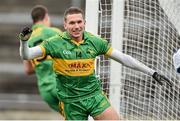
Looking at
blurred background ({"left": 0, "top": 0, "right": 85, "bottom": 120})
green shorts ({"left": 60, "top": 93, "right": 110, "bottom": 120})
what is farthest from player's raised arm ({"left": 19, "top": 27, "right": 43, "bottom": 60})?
blurred background ({"left": 0, "top": 0, "right": 85, "bottom": 120})

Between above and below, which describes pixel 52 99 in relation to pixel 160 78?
below

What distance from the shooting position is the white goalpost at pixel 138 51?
472 inches

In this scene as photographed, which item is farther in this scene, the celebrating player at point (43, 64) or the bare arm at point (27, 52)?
the celebrating player at point (43, 64)

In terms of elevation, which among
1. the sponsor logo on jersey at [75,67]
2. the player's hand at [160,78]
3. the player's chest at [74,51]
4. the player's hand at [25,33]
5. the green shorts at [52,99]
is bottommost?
the green shorts at [52,99]

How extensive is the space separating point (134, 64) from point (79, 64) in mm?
507

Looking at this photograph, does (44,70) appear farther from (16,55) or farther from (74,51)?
(16,55)

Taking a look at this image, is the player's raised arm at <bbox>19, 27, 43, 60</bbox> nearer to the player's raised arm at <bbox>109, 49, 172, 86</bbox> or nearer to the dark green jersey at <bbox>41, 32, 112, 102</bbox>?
the dark green jersey at <bbox>41, 32, 112, 102</bbox>

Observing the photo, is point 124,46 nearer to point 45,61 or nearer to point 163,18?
point 163,18

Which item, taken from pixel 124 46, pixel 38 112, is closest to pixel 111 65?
pixel 124 46

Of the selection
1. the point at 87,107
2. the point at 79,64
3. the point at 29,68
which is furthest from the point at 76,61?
the point at 29,68

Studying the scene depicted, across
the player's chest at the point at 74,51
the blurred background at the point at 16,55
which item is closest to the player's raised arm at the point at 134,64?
the player's chest at the point at 74,51

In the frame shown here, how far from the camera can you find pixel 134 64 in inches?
445

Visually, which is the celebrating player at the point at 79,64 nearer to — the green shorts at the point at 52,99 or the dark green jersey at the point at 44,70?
the green shorts at the point at 52,99

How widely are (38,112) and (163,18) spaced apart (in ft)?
16.6
